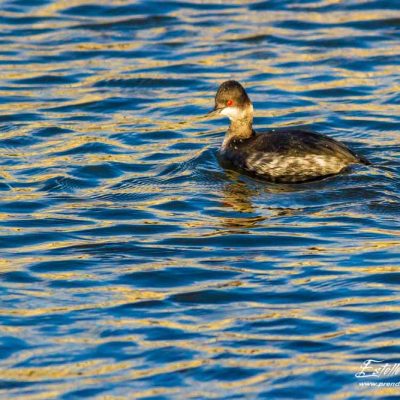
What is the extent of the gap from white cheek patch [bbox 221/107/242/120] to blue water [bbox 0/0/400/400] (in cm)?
45

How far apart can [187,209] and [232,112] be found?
231 cm

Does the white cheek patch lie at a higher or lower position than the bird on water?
higher

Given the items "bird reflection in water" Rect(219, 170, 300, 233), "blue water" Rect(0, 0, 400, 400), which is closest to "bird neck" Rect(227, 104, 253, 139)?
"blue water" Rect(0, 0, 400, 400)

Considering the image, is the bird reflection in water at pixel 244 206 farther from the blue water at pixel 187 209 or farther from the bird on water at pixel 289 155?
the bird on water at pixel 289 155

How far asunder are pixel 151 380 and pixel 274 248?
2704 mm

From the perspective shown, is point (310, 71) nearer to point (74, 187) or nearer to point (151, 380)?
→ point (74, 187)

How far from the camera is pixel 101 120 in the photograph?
563 inches

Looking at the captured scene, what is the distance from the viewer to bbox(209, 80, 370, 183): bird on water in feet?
38.9

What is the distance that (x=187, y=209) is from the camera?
36.8 feet

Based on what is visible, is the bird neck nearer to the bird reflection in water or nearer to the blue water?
the blue water

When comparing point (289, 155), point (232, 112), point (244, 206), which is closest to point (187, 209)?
point (244, 206)

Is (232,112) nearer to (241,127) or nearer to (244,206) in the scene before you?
(241,127)

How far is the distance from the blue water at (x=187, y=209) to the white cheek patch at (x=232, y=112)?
0.45 m

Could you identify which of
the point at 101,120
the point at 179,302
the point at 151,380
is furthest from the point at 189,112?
the point at 151,380
